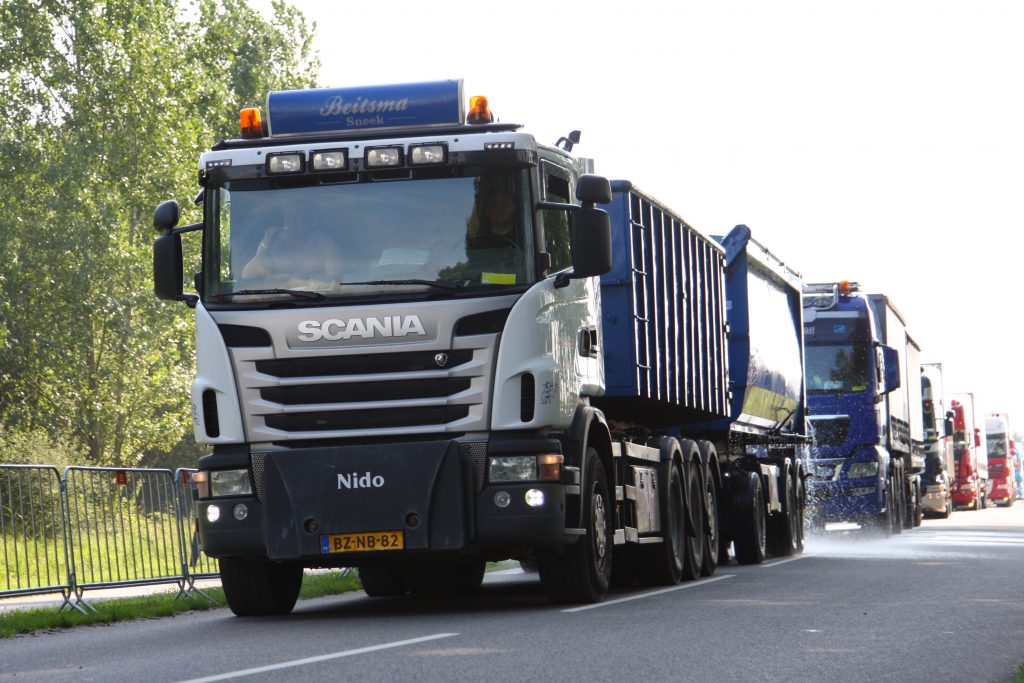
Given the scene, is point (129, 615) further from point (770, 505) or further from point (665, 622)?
point (770, 505)

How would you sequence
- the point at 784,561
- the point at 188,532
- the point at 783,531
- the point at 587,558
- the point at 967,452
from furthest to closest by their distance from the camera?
the point at 967,452 < the point at 783,531 < the point at 784,561 < the point at 188,532 < the point at 587,558

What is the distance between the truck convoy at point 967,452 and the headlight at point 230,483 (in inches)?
1749

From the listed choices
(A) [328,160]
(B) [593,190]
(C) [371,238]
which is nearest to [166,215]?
(A) [328,160]

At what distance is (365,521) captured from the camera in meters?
11.3

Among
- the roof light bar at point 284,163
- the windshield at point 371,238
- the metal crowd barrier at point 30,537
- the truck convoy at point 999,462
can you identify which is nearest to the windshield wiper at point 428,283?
the windshield at point 371,238

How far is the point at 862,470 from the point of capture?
27.6 metres

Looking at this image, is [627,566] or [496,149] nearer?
[496,149]

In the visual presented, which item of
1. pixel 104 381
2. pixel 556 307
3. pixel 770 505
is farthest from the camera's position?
pixel 104 381

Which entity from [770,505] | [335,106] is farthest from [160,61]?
[335,106]

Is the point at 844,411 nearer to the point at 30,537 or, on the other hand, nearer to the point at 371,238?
the point at 30,537

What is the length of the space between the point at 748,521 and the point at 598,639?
969cm

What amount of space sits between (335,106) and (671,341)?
16.7 feet

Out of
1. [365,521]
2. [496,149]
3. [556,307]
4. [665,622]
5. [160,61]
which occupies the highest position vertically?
[160,61]

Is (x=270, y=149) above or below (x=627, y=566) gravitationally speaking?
above
